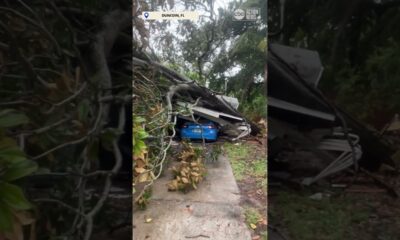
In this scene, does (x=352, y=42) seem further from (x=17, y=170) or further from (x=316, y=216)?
(x=17, y=170)

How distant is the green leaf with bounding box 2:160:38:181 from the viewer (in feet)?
5.28

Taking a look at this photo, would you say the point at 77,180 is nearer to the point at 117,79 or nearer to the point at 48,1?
the point at 117,79

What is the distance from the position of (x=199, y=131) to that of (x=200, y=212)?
1.14 feet

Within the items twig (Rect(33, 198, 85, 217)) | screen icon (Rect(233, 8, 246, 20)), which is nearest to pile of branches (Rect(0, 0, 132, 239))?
twig (Rect(33, 198, 85, 217))

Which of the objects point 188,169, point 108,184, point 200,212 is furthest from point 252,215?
point 108,184

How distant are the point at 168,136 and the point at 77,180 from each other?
17.6 inches

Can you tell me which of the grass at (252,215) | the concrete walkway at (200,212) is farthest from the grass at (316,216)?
the concrete walkway at (200,212)

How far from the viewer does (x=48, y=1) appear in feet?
6.07

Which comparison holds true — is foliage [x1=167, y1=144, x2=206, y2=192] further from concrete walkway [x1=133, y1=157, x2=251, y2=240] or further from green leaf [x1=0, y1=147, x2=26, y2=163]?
green leaf [x1=0, y1=147, x2=26, y2=163]

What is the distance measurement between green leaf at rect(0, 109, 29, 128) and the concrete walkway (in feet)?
1.97

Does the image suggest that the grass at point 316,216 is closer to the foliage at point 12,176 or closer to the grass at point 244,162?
the grass at point 244,162

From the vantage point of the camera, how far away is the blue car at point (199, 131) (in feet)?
6.28

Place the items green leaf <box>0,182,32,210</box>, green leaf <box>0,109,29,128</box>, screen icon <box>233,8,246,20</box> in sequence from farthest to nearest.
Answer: screen icon <box>233,8,246,20</box>, green leaf <box>0,109,29,128</box>, green leaf <box>0,182,32,210</box>

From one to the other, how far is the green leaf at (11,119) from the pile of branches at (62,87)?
0.26 ft
